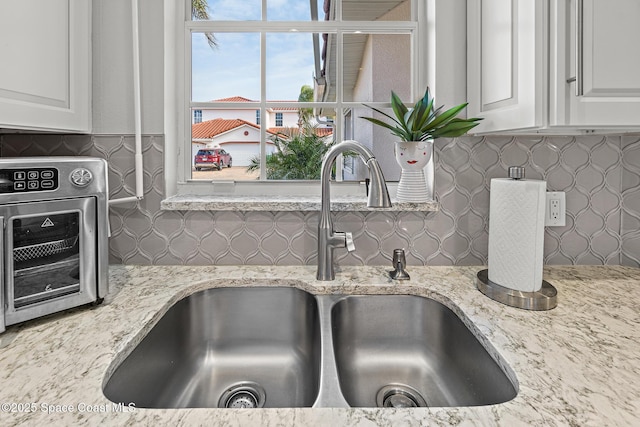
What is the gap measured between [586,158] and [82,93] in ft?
5.91

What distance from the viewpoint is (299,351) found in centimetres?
108

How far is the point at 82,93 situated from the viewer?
1151 mm

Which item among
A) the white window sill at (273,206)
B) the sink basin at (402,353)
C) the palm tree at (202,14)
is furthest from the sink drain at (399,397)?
the palm tree at (202,14)

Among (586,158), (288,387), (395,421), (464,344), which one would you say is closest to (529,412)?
(395,421)

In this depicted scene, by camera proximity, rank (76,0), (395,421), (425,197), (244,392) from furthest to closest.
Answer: (425,197)
(76,0)
(244,392)
(395,421)

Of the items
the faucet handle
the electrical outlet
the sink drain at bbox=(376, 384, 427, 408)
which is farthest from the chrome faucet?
the electrical outlet

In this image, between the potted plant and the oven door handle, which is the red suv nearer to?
the potted plant

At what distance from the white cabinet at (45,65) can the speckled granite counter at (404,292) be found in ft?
1.77

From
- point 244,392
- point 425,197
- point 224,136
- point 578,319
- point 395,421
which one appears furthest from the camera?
point 224,136

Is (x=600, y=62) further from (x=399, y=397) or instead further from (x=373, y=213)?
(x=399, y=397)

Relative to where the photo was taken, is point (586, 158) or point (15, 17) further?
point (586, 158)

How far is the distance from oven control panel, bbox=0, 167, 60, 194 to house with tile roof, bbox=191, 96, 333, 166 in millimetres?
674

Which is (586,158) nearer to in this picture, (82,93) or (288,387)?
(288,387)

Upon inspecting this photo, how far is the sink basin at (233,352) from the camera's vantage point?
901 mm
